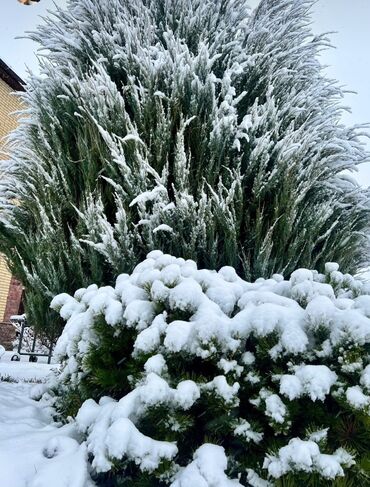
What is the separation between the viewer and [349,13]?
582cm

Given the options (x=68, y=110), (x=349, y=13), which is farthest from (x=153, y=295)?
(x=349, y=13)

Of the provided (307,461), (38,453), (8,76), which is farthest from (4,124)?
(307,461)

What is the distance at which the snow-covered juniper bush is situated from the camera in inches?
126

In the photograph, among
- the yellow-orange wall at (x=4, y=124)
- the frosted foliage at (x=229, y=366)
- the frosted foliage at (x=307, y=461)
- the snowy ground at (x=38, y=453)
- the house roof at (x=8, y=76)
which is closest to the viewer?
the frosted foliage at (x=307, y=461)

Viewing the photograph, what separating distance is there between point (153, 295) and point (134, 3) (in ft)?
11.1

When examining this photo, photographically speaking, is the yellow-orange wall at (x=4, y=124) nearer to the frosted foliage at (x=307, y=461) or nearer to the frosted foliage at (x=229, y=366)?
the frosted foliage at (x=229, y=366)

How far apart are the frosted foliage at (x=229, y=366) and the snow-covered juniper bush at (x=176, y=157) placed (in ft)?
3.22

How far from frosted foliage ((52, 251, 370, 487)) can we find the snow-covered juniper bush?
0.98 metres

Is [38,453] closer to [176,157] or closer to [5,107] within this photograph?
[176,157]

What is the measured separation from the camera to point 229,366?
6.12 ft

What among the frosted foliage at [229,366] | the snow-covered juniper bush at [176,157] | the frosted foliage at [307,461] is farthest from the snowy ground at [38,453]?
the snow-covered juniper bush at [176,157]

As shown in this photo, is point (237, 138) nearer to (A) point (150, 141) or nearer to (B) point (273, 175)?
(B) point (273, 175)

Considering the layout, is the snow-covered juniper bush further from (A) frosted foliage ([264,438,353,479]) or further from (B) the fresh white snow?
(A) frosted foliage ([264,438,353,479])

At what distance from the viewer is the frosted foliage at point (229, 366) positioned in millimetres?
1669
